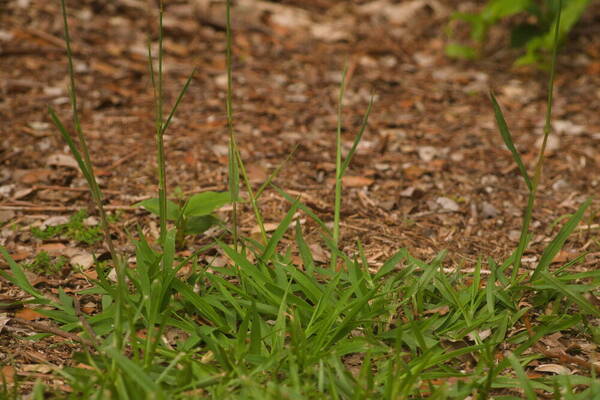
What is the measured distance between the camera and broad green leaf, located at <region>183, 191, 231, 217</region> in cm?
177

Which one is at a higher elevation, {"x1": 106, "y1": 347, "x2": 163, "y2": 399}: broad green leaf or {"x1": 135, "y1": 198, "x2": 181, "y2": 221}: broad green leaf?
{"x1": 135, "y1": 198, "x2": 181, "y2": 221}: broad green leaf

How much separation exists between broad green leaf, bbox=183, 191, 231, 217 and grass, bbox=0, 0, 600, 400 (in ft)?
0.50

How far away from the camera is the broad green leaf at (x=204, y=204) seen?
5.81 feet

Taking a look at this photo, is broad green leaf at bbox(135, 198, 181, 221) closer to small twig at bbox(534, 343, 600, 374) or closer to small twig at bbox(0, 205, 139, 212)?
small twig at bbox(0, 205, 139, 212)

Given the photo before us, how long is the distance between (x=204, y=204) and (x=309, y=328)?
518 mm

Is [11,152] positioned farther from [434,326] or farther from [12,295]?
[434,326]

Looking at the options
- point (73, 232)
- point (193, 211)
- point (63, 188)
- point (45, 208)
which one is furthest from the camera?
point (63, 188)

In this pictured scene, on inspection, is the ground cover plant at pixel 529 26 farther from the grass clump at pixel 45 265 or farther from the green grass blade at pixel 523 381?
the grass clump at pixel 45 265

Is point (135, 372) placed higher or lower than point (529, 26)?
lower

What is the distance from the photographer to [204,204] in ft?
5.87

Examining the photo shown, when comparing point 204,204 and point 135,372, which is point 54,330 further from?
point 204,204

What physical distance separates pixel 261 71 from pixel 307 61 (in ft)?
0.90

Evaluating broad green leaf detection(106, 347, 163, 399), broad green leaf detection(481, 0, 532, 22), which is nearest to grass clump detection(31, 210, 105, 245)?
broad green leaf detection(106, 347, 163, 399)

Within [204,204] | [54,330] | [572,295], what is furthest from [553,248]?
[54,330]
